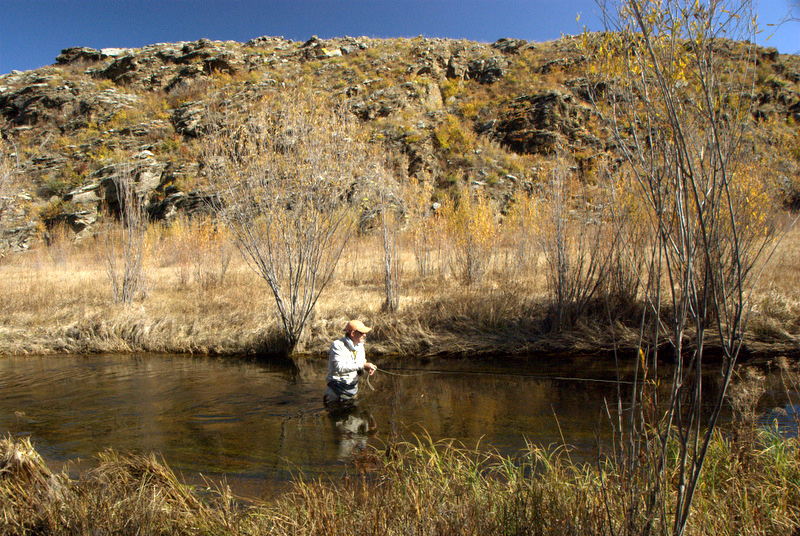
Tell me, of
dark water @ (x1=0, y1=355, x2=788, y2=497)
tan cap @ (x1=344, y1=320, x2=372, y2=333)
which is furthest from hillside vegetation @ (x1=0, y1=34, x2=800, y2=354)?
tan cap @ (x1=344, y1=320, x2=372, y2=333)

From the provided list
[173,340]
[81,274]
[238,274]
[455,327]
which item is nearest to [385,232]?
[455,327]

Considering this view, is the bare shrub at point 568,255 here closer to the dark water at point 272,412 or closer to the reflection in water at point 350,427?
the dark water at point 272,412

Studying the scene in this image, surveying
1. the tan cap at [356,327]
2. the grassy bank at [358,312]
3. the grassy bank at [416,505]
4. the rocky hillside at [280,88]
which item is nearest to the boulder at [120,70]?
the rocky hillside at [280,88]

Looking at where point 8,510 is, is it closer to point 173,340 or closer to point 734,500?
point 734,500

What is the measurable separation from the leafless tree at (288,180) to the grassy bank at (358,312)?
2065mm

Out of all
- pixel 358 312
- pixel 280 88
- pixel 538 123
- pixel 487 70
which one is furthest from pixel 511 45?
pixel 358 312

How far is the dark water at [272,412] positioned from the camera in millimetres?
5195

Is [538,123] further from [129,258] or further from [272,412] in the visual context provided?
[272,412]

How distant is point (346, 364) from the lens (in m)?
6.41

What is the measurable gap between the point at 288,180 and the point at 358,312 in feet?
11.8

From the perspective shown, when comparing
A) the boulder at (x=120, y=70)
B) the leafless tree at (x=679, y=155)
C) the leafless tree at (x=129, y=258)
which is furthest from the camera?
the boulder at (x=120, y=70)

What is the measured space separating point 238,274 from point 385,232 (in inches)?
286

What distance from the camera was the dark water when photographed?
520 centimetres

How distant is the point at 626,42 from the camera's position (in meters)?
2.46
